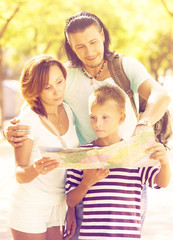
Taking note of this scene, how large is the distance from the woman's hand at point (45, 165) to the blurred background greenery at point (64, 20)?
10.5 feet

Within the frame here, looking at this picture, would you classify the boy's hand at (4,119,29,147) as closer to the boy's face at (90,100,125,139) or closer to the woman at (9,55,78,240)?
the woman at (9,55,78,240)

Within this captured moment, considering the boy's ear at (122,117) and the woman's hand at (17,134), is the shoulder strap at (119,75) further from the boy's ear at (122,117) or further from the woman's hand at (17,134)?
the woman's hand at (17,134)

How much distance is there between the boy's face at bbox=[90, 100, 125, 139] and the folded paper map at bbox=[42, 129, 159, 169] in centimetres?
32

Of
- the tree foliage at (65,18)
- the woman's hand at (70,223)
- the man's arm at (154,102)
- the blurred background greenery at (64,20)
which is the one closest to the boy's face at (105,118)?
the man's arm at (154,102)

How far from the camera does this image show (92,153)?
243 cm

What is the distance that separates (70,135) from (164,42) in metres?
32.8

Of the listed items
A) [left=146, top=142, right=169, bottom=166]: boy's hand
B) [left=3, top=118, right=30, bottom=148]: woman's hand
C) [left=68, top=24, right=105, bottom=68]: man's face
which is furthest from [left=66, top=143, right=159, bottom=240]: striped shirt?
[left=68, top=24, right=105, bottom=68]: man's face

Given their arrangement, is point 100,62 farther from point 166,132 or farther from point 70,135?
point 166,132

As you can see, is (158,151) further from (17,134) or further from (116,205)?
(17,134)

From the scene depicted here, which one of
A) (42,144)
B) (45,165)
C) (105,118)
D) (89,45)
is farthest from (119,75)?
(45,165)

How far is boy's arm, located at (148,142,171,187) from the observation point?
249 centimetres

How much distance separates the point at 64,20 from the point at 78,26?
1365cm

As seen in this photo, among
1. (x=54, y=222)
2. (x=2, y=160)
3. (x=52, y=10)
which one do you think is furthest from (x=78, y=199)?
(x=52, y=10)

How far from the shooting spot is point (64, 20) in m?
16.4
